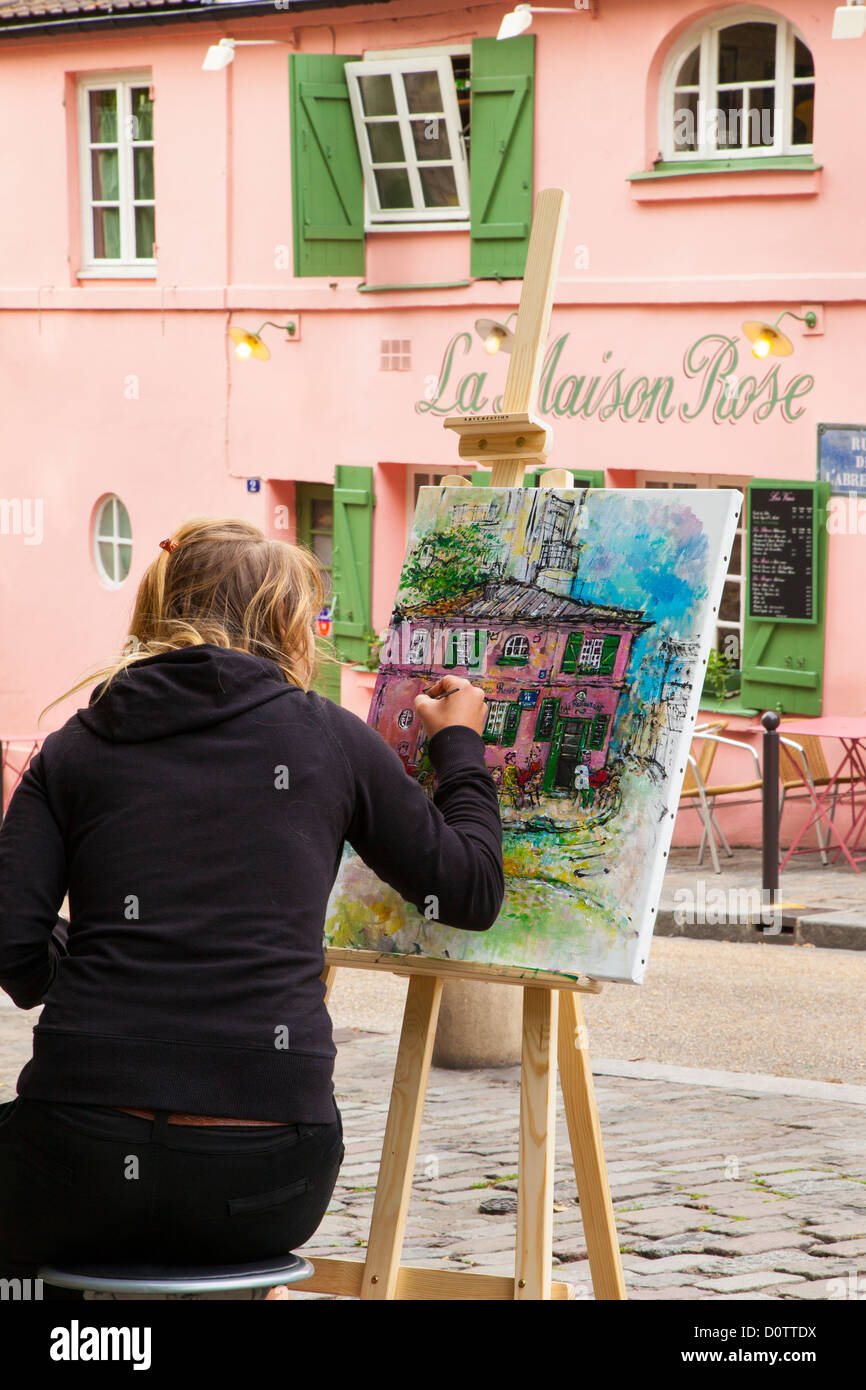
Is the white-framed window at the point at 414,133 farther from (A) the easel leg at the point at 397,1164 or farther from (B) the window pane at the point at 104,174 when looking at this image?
(A) the easel leg at the point at 397,1164

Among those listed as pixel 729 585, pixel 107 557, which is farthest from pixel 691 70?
pixel 107 557

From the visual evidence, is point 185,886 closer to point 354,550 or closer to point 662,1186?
point 662,1186

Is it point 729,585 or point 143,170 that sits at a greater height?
point 143,170

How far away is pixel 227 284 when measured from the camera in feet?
52.5

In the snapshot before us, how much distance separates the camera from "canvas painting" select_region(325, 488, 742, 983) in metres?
3.55

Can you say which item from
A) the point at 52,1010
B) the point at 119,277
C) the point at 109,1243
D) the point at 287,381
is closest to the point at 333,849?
the point at 52,1010

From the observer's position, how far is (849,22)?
11344 mm

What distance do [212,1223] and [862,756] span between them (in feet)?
33.3

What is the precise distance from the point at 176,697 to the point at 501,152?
1190 centimetres

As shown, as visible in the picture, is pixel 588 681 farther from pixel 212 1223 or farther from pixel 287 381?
pixel 287 381

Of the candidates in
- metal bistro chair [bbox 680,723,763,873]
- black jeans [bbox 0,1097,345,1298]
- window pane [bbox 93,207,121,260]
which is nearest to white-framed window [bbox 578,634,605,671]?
black jeans [bbox 0,1097,345,1298]

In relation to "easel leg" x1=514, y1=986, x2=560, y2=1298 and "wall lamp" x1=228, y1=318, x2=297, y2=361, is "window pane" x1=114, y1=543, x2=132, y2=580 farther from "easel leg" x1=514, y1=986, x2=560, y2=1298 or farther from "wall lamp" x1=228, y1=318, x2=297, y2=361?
"easel leg" x1=514, y1=986, x2=560, y2=1298

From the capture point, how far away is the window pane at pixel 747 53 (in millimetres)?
12711

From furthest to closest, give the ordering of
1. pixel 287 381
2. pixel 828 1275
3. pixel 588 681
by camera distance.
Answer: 1. pixel 287 381
2. pixel 828 1275
3. pixel 588 681
